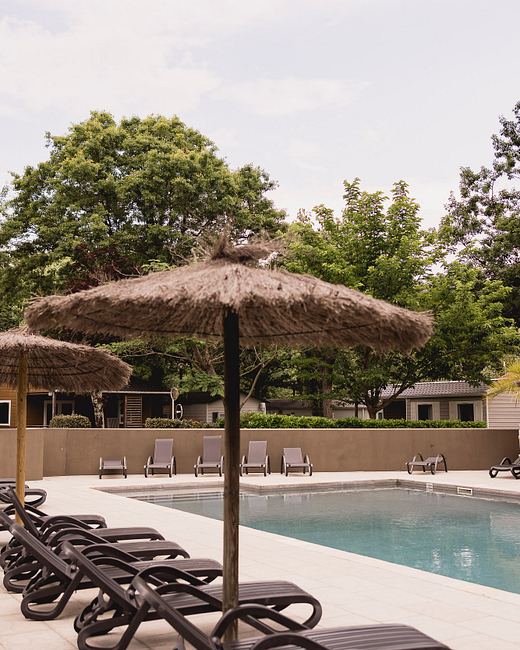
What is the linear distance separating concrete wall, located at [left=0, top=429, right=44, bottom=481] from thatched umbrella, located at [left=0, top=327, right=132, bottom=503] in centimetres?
649

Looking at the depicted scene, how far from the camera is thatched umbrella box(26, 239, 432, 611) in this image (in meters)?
3.66

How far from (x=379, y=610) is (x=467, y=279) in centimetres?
1973

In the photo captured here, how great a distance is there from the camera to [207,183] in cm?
2838

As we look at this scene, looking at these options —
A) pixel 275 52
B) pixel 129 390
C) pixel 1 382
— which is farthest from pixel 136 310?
pixel 129 390

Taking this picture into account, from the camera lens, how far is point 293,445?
19328 mm

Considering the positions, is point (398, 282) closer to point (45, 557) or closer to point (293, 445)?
point (293, 445)

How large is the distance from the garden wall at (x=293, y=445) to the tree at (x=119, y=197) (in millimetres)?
10627

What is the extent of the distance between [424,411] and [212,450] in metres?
22.1

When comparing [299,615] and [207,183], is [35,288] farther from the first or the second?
[299,615]

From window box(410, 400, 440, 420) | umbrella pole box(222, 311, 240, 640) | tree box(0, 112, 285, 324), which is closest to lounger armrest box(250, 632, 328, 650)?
umbrella pole box(222, 311, 240, 640)

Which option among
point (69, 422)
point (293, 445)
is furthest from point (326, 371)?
point (69, 422)

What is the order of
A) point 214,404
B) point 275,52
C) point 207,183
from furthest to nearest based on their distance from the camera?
1. point 214,404
2. point 207,183
3. point 275,52

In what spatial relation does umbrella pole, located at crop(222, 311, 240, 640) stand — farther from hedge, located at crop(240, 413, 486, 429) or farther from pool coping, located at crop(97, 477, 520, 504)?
hedge, located at crop(240, 413, 486, 429)

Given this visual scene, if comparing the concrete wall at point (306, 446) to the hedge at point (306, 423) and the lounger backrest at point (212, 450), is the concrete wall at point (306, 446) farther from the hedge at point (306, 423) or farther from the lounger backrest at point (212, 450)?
the hedge at point (306, 423)
